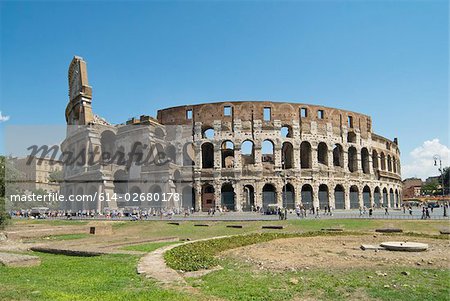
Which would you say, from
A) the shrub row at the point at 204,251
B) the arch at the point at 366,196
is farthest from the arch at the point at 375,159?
the shrub row at the point at 204,251

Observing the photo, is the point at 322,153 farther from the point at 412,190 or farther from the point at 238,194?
the point at 412,190

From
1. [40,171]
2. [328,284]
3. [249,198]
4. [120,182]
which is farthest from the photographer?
[40,171]

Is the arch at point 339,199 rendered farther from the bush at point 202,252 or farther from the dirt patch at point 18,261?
the dirt patch at point 18,261

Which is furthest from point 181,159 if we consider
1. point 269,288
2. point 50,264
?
point 269,288

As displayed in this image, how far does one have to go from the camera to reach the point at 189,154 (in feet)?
148

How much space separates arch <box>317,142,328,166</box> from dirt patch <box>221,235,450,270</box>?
32595 millimetres

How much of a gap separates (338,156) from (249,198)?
12.8m

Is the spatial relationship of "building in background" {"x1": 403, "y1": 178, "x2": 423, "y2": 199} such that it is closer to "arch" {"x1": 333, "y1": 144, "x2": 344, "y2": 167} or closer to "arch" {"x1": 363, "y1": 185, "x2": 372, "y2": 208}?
"arch" {"x1": 363, "y1": 185, "x2": 372, "y2": 208}

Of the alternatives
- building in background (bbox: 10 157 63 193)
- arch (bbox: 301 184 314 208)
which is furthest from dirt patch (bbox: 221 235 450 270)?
building in background (bbox: 10 157 63 193)

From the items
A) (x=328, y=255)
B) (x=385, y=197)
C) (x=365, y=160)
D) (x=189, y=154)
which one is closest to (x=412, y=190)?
(x=385, y=197)

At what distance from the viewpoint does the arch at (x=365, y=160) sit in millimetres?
49500

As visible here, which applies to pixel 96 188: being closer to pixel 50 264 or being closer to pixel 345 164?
pixel 345 164

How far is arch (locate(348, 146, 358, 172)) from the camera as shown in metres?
47.8

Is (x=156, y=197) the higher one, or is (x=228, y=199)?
(x=156, y=197)
